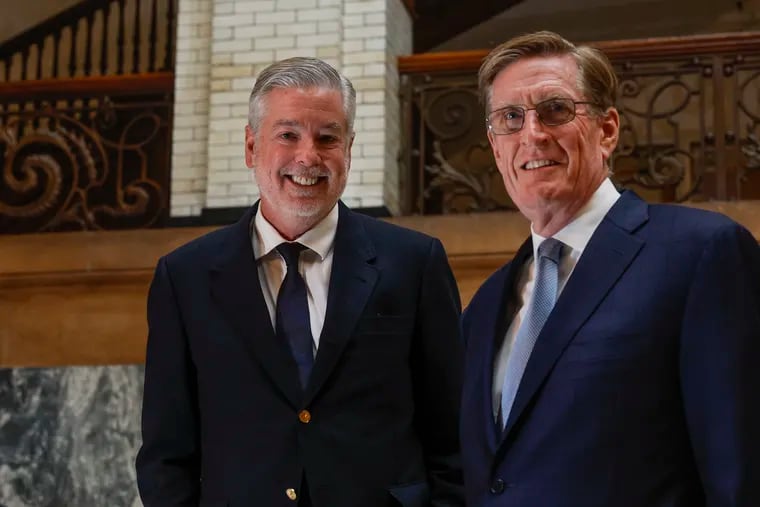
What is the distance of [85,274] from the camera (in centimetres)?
702

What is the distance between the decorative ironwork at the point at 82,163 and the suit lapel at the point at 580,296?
537 cm

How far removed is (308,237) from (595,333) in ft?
2.66

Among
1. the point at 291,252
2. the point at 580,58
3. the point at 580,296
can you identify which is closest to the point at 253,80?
the point at 291,252

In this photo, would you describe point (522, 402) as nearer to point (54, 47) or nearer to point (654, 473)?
point (654, 473)

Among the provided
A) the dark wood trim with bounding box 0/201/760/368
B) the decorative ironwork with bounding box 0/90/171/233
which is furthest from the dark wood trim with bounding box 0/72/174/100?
the dark wood trim with bounding box 0/201/760/368

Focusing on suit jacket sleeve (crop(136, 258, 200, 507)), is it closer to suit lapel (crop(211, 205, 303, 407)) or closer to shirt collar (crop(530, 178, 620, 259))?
suit lapel (crop(211, 205, 303, 407))

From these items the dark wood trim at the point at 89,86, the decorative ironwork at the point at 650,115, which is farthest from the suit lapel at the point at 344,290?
the dark wood trim at the point at 89,86

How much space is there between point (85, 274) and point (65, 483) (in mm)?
1254

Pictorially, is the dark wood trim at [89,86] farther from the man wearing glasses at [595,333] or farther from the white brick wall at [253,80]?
the man wearing glasses at [595,333]

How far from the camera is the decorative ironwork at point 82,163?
7.61 m

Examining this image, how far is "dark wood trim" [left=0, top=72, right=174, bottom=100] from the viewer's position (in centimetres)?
780

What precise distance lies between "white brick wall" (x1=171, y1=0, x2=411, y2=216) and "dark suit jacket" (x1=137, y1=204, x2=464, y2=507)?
4.38 metres

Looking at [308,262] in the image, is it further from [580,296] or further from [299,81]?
[580,296]

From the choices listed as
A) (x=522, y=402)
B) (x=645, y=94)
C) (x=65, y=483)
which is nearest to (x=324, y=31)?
(x=65, y=483)
